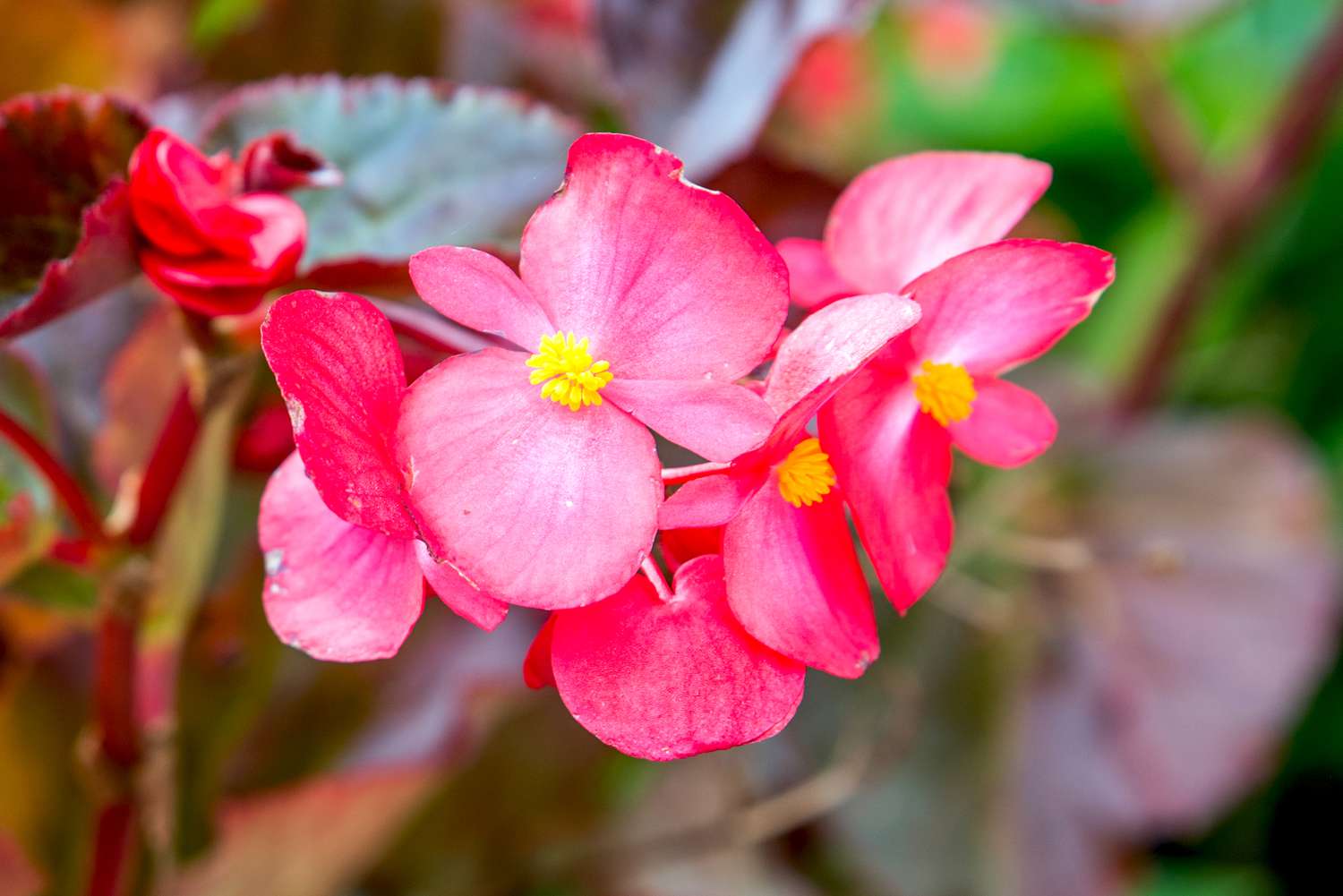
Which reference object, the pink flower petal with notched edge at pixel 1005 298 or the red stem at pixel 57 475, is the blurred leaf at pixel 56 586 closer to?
the red stem at pixel 57 475

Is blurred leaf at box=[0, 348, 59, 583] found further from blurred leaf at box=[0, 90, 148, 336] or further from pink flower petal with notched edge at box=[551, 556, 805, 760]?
pink flower petal with notched edge at box=[551, 556, 805, 760]

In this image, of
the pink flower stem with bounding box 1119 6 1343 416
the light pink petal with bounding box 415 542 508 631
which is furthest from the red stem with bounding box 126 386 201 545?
the pink flower stem with bounding box 1119 6 1343 416

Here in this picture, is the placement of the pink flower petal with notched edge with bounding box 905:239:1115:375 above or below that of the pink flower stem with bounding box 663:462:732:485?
above

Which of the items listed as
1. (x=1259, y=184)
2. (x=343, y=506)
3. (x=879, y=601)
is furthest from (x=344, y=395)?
(x=1259, y=184)

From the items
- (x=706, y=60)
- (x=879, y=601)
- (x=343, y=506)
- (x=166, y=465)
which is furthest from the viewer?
(x=879, y=601)

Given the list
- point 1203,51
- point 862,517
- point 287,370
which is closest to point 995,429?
point 862,517

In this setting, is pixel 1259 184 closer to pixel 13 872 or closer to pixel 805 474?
pixel 805 474

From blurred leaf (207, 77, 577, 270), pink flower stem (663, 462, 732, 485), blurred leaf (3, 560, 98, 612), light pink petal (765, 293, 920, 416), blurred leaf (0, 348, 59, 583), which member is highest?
light pink petal (765, 293, 920, 416)
